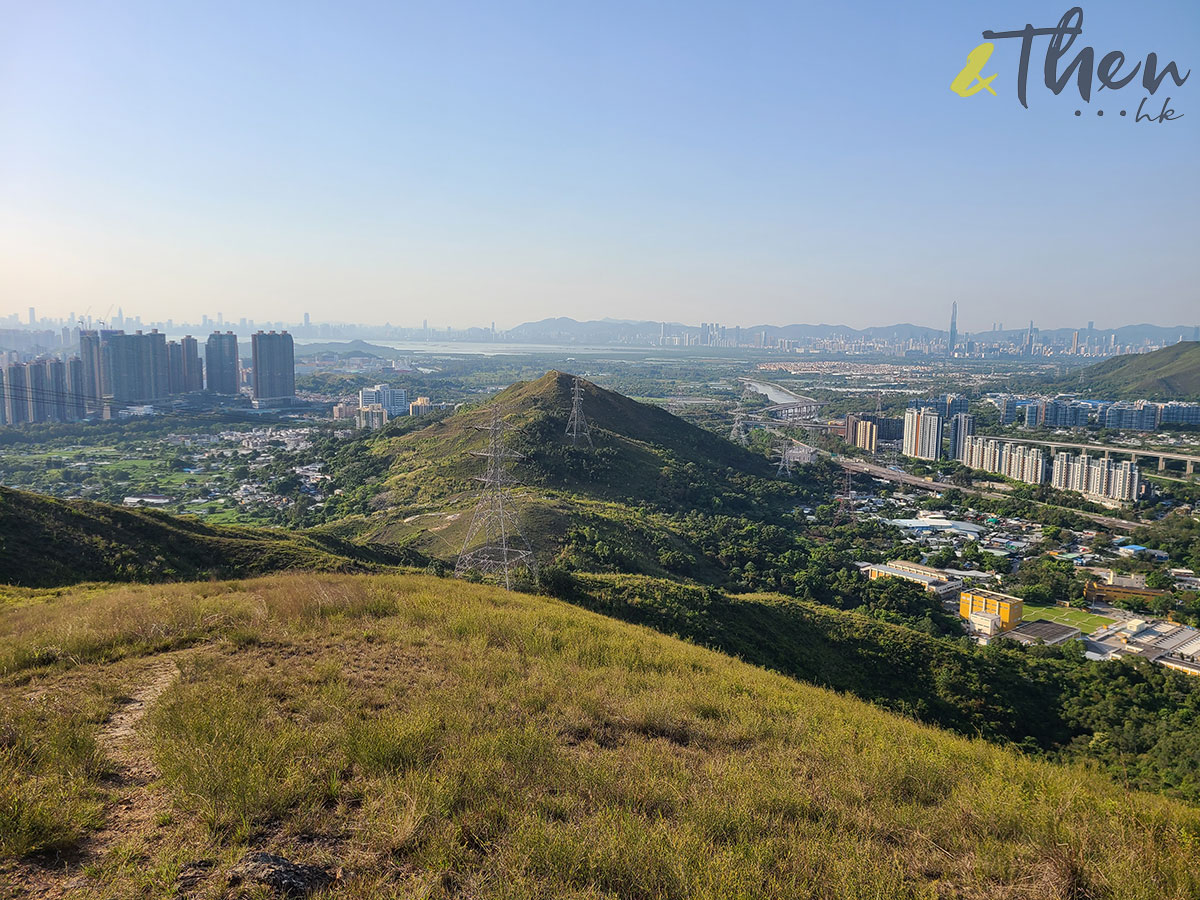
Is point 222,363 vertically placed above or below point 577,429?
above

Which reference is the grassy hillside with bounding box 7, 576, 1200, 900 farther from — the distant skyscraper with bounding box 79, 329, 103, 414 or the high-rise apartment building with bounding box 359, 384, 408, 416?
the distant skyscraper with bounding box 79, 329, 103, 414

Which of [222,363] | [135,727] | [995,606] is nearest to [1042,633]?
[995,606]

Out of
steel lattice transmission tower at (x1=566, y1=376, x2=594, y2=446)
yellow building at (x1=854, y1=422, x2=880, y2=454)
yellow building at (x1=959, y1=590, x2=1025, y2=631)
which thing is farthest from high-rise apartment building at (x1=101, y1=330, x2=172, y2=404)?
yellow building at (x1=959, y1=590, x2=1025, y2=631)

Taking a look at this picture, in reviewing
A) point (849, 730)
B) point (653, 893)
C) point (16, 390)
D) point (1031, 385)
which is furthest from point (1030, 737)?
point (1031, 385)

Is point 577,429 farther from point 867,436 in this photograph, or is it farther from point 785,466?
point 867,436

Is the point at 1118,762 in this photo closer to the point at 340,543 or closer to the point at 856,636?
the point at 856,636

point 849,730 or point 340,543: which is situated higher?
point 849,730
